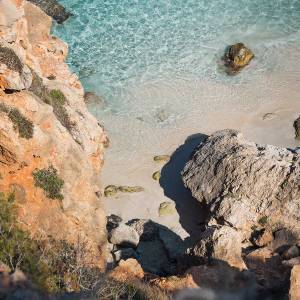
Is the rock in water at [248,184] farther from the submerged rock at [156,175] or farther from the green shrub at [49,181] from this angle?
the green shrub at [49,181]

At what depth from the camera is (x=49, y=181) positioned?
72.4 ft

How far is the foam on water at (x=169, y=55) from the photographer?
34.9m

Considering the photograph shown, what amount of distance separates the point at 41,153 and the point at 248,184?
35.2ft

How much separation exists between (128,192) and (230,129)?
7.74 metres

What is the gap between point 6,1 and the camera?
2670cm

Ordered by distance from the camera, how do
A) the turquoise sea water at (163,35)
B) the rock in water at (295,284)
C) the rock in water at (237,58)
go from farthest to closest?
the turquoise sea water at (163,35), the rock in water at (237,58), the rock in water at (295,284)

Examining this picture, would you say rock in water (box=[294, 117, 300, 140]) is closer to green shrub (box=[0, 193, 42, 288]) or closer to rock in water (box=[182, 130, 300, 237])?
rock in water (box=[182, 130, 300, 237])

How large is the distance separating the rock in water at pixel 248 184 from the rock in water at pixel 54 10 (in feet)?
67.9

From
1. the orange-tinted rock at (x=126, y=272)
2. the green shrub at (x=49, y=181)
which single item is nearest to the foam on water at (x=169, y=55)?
the green shrub at (x=49, y=181)

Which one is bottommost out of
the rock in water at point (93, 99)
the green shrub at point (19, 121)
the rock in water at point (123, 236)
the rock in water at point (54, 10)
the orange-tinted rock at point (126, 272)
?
the rock in water at point (123, 236)

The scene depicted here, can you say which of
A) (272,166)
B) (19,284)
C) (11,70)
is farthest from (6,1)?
(19,284)

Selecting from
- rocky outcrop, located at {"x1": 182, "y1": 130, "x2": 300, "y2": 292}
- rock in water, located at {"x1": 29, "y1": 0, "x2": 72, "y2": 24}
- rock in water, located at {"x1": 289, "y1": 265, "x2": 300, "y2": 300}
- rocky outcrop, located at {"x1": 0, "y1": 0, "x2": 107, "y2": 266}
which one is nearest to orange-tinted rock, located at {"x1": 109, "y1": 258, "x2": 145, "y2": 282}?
rocky outcrop, located at {"x1": 0, "y1": 0, "x2": 107, "y2": 266}

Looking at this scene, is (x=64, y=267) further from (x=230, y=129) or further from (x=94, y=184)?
(x=230, y=129)

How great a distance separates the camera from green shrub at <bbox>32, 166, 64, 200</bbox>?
21.7 meters
